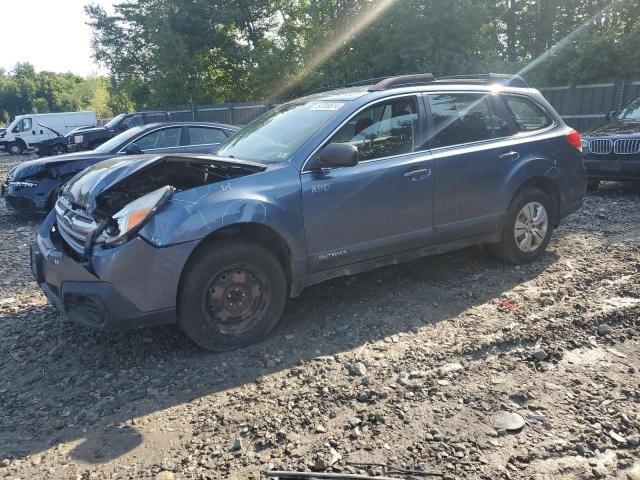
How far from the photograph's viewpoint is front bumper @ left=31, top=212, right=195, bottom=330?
329 centimetres

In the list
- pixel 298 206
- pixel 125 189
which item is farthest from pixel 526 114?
pixel 125 189

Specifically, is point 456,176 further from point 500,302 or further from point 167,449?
point 167,449

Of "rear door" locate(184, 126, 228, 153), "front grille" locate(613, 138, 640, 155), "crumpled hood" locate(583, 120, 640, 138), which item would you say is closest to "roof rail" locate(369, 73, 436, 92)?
"front grille" locate(613, 138, 640, 155)

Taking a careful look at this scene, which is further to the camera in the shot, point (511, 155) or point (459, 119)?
point (511, 155)

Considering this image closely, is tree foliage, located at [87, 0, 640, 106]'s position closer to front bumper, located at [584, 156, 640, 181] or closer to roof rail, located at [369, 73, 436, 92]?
front bumper, located at [584, 156, 640, 181]

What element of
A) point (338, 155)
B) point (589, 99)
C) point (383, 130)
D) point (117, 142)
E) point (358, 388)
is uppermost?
point (589, 99)

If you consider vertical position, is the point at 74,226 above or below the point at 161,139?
below

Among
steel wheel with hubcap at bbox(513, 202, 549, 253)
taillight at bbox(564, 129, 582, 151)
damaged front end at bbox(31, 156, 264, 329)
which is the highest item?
taillight at bbox(564, 129, 582, 151)

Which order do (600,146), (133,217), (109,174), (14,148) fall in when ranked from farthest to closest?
(14,148)
(600,146)
(109,174)
(133,217)

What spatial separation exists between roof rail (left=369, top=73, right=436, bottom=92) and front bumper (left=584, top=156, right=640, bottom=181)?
4.86 meters

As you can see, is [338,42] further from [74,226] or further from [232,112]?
[74,226]

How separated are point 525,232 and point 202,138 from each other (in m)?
6.53

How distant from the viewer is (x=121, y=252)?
328 centimetres

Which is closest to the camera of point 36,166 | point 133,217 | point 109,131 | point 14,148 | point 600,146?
point 133,217
